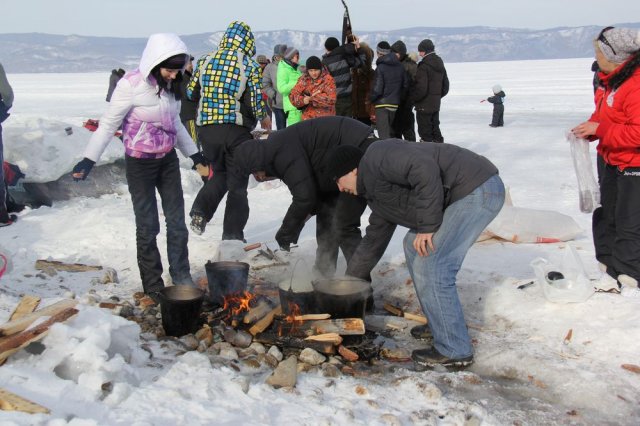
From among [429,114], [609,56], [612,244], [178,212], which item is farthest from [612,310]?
[429,114]

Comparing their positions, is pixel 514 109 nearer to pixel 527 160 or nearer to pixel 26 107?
pixel 527 160

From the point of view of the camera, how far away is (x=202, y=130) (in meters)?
6.50

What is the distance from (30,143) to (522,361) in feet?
25.2

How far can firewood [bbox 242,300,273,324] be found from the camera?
181 inches

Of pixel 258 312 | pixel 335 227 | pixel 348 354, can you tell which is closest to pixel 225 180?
pixel 335 227

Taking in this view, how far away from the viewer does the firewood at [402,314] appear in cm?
501

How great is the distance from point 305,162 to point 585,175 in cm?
236

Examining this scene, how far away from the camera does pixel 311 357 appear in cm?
420

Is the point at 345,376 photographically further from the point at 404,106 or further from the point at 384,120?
the point at 404,106

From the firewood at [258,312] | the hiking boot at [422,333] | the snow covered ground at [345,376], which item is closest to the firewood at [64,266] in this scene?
the snow covered ground at [345,376]

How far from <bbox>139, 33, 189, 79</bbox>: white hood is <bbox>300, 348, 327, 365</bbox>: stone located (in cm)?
232

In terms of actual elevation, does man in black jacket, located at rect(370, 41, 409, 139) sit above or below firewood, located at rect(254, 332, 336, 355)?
above

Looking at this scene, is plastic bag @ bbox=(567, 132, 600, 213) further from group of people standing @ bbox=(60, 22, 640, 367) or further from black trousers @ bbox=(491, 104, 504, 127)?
black trousers @ bbox=(491, 104, 504, 127)

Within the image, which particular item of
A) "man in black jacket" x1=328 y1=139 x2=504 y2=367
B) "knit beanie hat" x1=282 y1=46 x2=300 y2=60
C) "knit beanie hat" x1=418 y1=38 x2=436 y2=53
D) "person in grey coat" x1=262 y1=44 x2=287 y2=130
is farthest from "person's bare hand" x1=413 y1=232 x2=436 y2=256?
"person in grey coat" x1=262 y1=44 x2=287 y2=130
